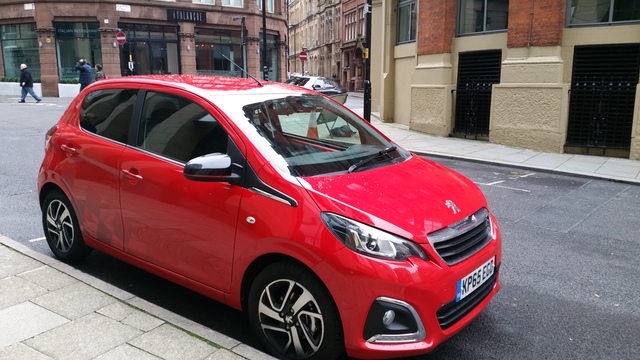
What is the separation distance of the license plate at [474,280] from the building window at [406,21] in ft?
52.1

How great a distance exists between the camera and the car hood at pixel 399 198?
2.93m

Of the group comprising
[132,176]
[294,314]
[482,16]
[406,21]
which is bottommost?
[294,314]

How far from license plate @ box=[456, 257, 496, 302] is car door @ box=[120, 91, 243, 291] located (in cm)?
142

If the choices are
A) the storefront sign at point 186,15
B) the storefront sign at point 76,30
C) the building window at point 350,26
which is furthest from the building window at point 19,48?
the building window at point 350,26

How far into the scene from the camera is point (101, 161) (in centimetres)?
413

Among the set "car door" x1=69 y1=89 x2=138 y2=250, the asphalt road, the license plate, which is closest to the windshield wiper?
the license plate

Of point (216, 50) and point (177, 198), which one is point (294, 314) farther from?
point (216, 50)

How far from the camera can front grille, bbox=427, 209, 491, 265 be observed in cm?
297

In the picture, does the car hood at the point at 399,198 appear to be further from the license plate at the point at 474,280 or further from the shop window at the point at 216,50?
the shop window at the point at 216,50

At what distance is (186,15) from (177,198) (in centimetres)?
3712

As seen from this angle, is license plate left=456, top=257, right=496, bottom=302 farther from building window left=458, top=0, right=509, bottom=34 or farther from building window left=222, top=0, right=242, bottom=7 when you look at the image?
building window left=222, top=0, right=242, bottom=7

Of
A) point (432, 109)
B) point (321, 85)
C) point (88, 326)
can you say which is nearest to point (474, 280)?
point (88, 326)

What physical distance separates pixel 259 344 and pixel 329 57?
67.7 m

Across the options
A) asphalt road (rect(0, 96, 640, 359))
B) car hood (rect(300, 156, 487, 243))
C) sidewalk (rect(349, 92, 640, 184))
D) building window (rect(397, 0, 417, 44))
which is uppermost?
building window (rect(397, 0, 417, 44))
